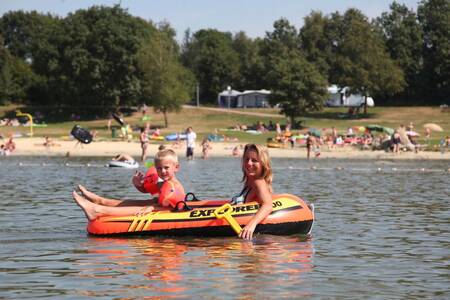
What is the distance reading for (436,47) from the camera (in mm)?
88562

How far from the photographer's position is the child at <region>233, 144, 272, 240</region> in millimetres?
13023

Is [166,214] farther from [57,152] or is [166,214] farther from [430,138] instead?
[430,138]

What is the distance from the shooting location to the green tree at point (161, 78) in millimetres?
68312

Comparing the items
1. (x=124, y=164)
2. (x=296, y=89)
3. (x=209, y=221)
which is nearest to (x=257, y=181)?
(x=209, y=221)

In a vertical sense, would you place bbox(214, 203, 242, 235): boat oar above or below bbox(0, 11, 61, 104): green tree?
below

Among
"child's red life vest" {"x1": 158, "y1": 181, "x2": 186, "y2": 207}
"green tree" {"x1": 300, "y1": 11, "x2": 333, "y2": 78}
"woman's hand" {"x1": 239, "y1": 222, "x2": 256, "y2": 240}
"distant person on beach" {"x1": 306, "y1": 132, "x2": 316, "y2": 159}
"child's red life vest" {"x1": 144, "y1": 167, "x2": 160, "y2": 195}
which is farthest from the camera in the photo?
"green tree" {"x1": 300, "y1": 11, "x2": 333, "y2": 78}

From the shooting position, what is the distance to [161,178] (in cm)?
1393

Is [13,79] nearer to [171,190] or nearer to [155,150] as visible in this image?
[155,150]

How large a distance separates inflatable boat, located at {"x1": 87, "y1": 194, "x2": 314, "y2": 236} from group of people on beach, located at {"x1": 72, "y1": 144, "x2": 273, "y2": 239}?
140 millimetres

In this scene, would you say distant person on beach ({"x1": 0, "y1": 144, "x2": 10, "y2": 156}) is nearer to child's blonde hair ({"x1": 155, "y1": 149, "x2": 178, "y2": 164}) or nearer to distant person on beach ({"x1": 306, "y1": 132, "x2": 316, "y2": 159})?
distant person on beach ({"x1": 306, "y1": 132, "x2": 316, "y2": 159})

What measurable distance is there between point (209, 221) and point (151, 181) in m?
1.27

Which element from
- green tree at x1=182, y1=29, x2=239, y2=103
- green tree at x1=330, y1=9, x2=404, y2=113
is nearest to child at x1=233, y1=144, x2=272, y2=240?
green tree at x1=330, y1=9, x2=404, y2=113

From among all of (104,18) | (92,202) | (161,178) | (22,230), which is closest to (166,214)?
(161,178)

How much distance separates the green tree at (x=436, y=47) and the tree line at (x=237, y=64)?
0.35ft
